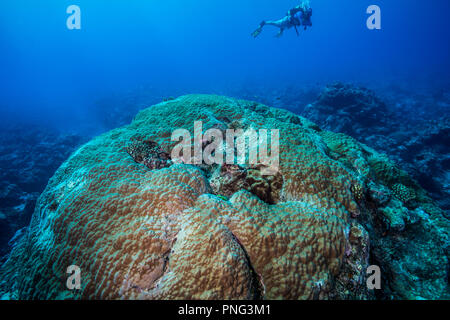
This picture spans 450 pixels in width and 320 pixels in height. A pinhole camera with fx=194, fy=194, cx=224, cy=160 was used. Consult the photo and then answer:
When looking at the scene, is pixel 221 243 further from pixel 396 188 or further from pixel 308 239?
pixel 396 188

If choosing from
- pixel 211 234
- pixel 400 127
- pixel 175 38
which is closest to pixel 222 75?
pixel 400 127

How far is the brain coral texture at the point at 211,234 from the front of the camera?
6.59 feet

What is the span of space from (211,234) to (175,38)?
546 ft

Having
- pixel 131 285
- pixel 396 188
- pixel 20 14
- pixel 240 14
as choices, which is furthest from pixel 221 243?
pixel 240 14

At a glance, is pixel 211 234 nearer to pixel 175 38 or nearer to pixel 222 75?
pixel 222 75

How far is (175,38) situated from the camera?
5468 inches

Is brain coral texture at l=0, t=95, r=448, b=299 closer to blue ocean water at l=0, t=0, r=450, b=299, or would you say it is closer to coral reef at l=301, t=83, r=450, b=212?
blue ocean water at l=0, t=0, r=450, b=299

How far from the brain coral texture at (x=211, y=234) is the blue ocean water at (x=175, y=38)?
76609 millimetres

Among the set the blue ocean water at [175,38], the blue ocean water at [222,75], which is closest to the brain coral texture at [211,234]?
the blue ocean water at [222,75]

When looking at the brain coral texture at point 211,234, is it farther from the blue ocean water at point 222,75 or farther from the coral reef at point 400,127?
the coral reef at point 400,127

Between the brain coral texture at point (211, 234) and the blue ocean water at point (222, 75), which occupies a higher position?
the blue ocean water at point (222, 75)

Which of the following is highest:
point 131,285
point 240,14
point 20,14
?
point 240,14

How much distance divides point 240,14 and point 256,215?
17084 centimetres
